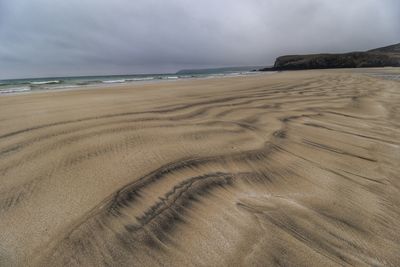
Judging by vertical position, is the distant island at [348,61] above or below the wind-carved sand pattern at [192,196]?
below

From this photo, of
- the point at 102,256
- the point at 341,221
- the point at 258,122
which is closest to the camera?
the point at 102,256

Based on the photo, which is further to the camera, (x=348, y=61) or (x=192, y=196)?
(x=348, y=61)

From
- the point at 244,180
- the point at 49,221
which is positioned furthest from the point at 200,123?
the point at 49,221

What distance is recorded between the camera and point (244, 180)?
139 cm

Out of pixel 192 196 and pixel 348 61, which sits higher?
pixel 192 196

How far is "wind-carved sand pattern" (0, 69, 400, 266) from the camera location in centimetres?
90

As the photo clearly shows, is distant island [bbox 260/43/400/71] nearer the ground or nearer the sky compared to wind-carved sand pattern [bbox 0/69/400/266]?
nearer the ground

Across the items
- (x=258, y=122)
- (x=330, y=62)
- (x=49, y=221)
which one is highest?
(x=49, y=221)

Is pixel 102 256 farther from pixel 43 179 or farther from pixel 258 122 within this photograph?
pixel 258 122

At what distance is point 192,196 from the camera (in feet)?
3.92

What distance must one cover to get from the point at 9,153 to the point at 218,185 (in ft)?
4.45

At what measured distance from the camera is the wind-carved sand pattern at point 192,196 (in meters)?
0.90

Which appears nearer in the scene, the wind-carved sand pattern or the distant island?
the wind-carved sand pattern

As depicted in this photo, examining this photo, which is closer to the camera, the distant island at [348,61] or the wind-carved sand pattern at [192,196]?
the wind-carved sand pattern at [192,196]
